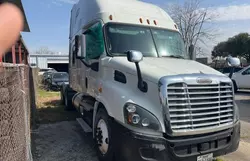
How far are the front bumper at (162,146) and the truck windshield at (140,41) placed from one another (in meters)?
1.72

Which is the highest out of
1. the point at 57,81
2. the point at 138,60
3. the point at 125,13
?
the point at 125,13

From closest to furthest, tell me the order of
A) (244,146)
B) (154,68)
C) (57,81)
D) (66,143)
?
1. (154,68)
2. (244,146)
3. (66,143)
4. (57,81)

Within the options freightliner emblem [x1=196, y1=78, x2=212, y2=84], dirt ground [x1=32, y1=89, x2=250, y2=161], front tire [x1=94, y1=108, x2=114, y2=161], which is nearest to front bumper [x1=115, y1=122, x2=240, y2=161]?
front tire [x1=94, y1=108, x2=114, y2=161]

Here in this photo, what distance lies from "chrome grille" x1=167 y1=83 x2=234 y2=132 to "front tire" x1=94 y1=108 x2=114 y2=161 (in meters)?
1.15

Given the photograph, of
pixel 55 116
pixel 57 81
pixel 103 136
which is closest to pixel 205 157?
pixel 103 136

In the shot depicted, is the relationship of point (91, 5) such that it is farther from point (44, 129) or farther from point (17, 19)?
point (17, 19)

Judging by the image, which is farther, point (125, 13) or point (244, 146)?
point (244, 146)

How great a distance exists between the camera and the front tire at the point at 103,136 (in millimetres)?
4107

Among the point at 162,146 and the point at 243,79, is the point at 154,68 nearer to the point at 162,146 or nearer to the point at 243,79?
the point at 162,146

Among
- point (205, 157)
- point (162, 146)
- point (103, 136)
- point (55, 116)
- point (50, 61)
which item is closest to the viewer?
point (162, 146)

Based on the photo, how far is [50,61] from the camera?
5728 centimetres

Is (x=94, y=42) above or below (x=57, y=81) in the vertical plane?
above

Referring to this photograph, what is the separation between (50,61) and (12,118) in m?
56.4

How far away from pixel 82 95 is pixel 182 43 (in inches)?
118
